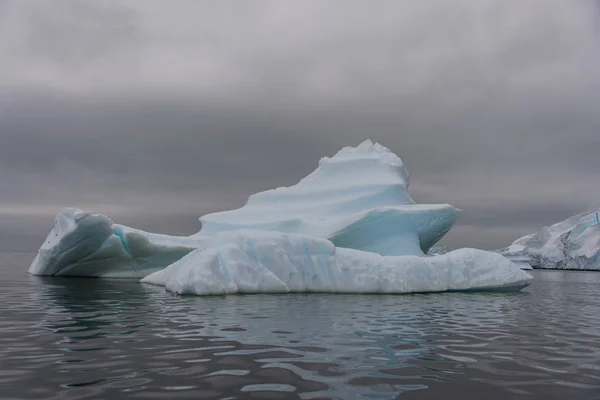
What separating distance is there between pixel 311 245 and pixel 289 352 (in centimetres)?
1113

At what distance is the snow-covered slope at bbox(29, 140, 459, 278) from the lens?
2367 cm

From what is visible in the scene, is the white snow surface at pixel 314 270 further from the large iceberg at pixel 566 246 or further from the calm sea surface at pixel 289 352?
the large iceberg at pixel 566 246

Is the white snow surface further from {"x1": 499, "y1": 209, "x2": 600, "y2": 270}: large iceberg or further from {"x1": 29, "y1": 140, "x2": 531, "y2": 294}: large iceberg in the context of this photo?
{"x1": 499, "y1": 209, "x2": 600, "y2": 270}: large iceberg

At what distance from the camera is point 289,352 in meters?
6.88

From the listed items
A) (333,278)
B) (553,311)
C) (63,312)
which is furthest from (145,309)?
(553,311)

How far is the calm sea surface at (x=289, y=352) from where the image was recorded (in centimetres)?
514

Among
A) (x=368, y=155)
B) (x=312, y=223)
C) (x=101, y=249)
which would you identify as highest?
(x=368, y=155)

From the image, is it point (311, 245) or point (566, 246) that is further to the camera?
point (566, 246)

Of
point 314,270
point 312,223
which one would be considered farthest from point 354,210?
point 314,270

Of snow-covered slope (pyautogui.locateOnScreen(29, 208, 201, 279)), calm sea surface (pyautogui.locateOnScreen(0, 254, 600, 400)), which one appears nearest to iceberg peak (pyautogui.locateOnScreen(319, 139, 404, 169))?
snow-covered slope (pyautogui.locateOnScreen(29, 208, 201, 279))

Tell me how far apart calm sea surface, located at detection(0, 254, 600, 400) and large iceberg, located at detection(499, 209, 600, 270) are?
54.0 meters

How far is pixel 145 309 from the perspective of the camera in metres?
11.6

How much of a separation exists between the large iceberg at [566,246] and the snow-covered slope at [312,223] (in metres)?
35.9

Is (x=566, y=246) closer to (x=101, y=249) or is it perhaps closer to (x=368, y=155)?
(x=368, y=155)
